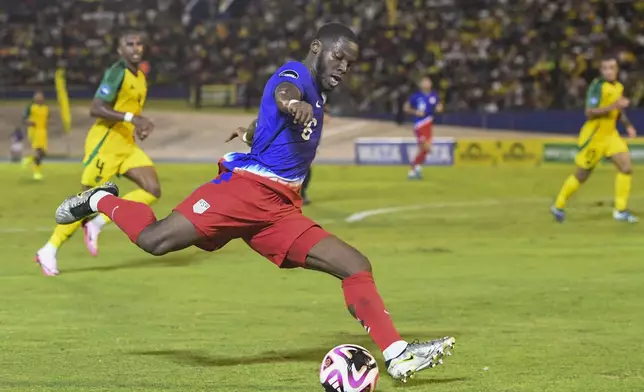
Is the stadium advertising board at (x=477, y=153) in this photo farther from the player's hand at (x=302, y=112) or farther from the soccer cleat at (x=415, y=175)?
the player's hand at (x=302, y=112)

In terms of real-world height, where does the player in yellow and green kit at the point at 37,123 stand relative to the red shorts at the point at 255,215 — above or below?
below

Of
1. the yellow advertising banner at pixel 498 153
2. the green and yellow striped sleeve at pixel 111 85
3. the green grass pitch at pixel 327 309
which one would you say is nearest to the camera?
the green grass pitch at pixel 327 309

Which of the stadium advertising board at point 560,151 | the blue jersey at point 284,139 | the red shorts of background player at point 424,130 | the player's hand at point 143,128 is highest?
the blue jersey at point 284,139

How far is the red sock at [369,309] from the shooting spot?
677 cm

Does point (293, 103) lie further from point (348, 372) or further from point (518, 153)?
point (518, 153)

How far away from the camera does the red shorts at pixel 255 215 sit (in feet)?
23.3

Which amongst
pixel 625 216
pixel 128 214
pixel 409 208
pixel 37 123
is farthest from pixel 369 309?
pixel 37 123

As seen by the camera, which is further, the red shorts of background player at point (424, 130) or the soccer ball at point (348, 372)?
the red shorts of background player at point (424, 130)

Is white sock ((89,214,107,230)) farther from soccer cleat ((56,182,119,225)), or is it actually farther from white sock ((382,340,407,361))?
white sock ((382,340,407,361))

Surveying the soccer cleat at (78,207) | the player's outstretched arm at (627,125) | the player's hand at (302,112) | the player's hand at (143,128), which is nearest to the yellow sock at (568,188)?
the player's outstretched arm at (627,125)

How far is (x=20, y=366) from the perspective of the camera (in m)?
7.48

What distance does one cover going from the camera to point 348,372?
21.2 feet

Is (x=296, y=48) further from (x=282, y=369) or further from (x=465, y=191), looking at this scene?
(x=282, y=369)

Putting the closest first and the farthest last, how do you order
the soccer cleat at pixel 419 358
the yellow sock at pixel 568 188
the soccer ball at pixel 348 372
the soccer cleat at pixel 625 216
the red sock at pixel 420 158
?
the soccer ball at pixel 348 372 → the soccer cleat at pixel 419 358 → the yellow sock at pixel 568 188 → the soccer cleat at pixel 625 216 → the red sock at pixel 420 158
